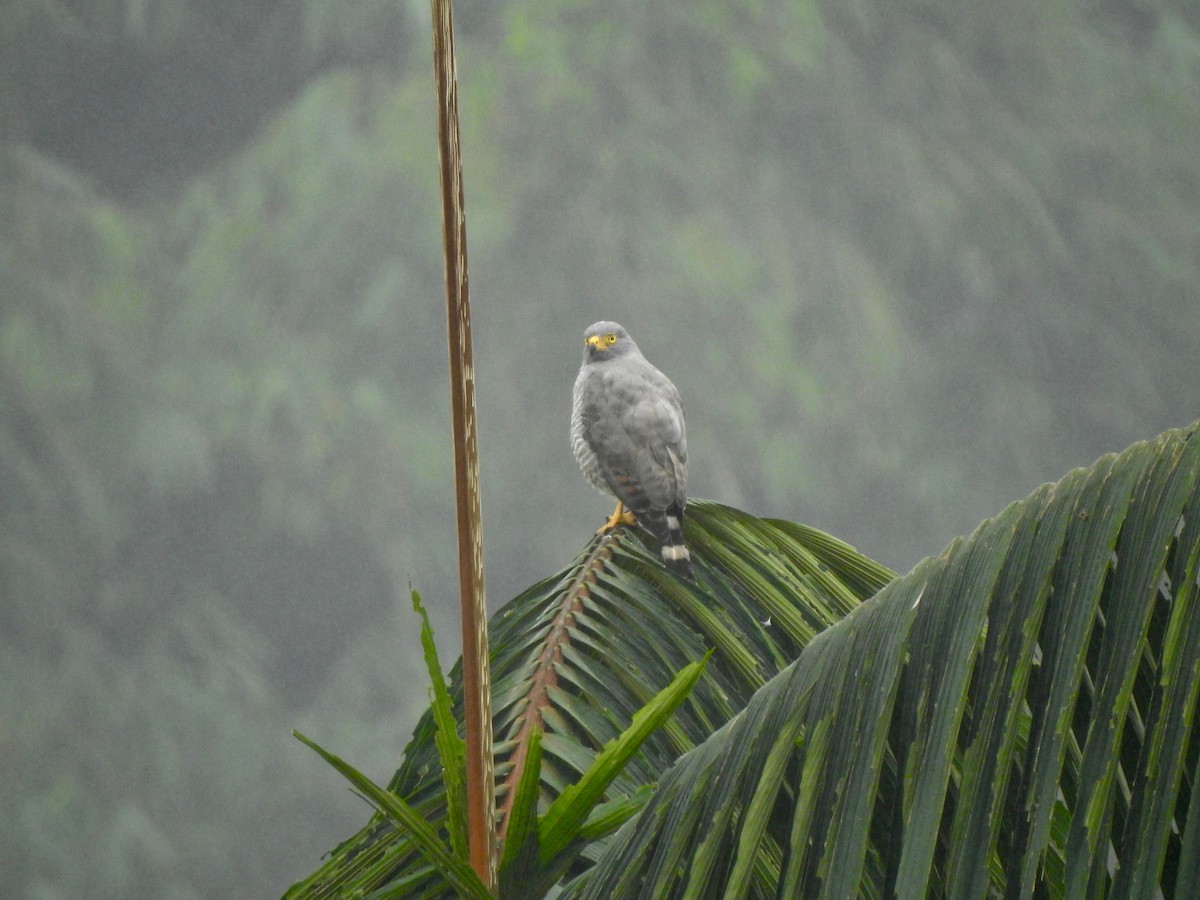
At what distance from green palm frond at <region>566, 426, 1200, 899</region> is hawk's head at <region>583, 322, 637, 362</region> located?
1.53m

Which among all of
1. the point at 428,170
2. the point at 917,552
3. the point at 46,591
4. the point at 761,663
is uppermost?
the point at 428,170

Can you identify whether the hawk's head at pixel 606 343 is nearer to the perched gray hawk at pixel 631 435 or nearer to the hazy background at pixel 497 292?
the perched gray hawk at pixel 631 435

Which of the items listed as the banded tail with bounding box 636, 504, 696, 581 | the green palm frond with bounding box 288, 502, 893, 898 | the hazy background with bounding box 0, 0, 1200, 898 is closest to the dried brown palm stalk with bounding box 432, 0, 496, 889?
the green palm frond with bounding box 288, 502, 893, 898

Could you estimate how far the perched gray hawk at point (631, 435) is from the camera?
165 cm

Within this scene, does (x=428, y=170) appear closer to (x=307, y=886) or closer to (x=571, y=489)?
(x=571, y=489)

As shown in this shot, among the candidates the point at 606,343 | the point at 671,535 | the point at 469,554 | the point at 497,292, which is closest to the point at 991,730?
the point at 469,554

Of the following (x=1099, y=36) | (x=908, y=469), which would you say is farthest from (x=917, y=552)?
(x=1099, y=36)

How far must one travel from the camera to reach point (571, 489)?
3691mm

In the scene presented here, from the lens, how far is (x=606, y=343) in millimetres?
2084

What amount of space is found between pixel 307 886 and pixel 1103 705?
0.57 meters

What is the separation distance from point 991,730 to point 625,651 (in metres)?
0.63

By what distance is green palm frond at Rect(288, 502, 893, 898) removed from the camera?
3.04 feet

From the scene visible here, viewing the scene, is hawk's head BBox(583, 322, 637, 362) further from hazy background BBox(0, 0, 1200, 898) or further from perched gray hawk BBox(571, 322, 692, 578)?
hazy background BBox(0, 0, 1200, 898)

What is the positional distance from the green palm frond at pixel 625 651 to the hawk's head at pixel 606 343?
29.1 inches
